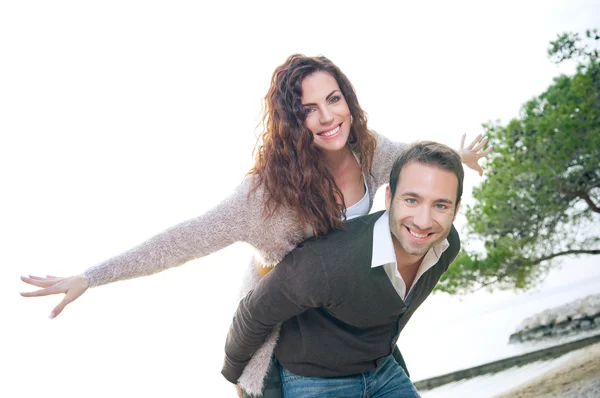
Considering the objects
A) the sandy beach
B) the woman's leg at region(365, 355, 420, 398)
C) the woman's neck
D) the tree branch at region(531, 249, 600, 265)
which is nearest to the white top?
the woman's neck

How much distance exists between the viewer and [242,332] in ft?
5.99

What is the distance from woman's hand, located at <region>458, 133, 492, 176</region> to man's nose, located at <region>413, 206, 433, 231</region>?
0.73 m

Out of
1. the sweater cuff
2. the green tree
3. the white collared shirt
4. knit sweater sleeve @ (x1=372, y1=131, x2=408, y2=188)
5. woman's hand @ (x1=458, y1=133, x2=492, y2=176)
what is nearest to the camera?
the white collared shirt

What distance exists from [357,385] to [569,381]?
3.27 metres

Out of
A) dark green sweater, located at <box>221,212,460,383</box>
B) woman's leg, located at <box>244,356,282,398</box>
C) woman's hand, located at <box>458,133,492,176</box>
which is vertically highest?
woman's hand, located at <box>458,133,492,176</box>

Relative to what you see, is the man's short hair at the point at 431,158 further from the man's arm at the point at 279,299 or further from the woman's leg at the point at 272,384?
the woman's leg at the point at 272,384

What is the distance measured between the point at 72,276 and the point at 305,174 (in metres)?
0.77

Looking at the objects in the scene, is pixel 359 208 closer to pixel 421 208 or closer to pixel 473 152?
pixel 421 208

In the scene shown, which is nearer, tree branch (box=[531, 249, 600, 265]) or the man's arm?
the man's arm

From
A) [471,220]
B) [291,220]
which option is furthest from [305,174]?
[471,220]

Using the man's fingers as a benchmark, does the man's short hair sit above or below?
above

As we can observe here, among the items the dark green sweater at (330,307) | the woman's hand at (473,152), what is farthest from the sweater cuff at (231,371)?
the woman's hand at (473,152)

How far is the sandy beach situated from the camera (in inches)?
161

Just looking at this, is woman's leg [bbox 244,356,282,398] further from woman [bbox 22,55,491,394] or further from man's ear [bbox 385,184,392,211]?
man's ear [bbox 385,184,392,211]
